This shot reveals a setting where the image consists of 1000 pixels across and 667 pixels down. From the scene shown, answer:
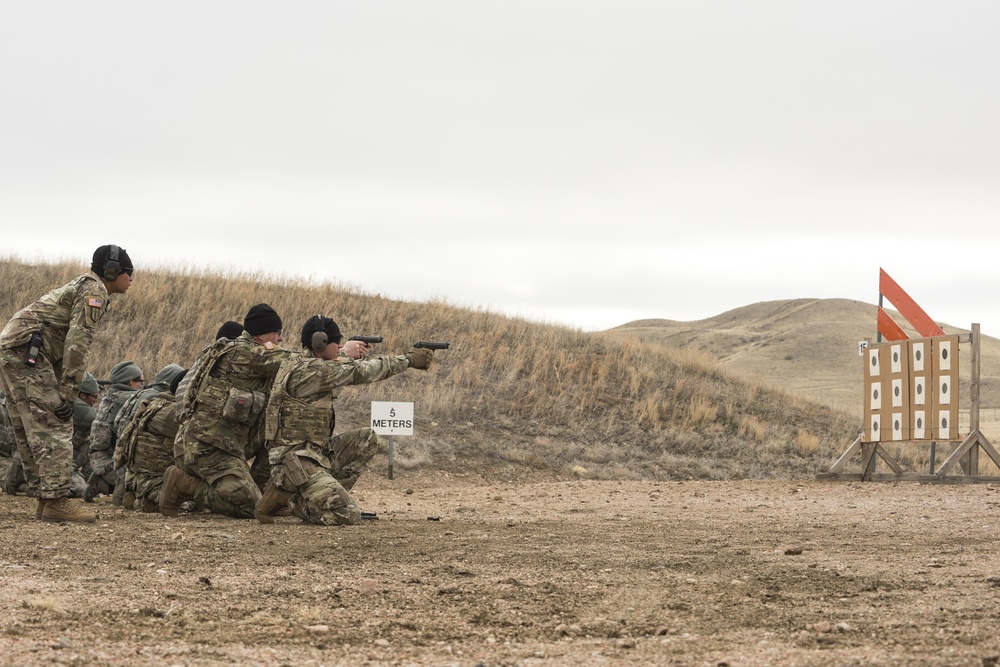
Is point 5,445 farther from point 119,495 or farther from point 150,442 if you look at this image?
point 150,442

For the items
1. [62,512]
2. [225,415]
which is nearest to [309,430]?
[225,415]

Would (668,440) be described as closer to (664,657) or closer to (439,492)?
(439,492)

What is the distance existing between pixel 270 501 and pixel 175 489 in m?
1.13

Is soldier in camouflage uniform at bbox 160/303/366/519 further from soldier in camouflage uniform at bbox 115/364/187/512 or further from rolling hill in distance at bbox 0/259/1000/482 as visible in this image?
rolling hill in distance at bbox 0/259/1000/482

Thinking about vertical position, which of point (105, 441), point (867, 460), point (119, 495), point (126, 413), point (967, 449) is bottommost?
point (119, 495)

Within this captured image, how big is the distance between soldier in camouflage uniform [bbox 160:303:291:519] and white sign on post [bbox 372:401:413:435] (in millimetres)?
6575

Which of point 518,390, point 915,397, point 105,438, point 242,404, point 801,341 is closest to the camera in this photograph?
point 242,404

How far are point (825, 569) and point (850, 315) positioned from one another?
298ft

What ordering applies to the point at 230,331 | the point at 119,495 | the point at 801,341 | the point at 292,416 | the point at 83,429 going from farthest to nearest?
the point at 801,341 → the point at 83,429 → the point at 119,495 → the point at 230,331 → the point at 292,416

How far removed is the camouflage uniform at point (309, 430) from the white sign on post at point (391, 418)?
7.11m

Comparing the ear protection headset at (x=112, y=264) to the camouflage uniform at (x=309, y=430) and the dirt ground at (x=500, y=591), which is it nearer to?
the camouflage uniform at (x=309, y=430)

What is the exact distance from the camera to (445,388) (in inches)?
889

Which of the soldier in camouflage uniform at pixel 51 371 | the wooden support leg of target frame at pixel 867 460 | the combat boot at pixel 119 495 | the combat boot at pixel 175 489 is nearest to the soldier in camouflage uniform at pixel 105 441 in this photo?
the combat boot at pixel 119 495

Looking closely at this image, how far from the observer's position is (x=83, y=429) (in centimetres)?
1235
